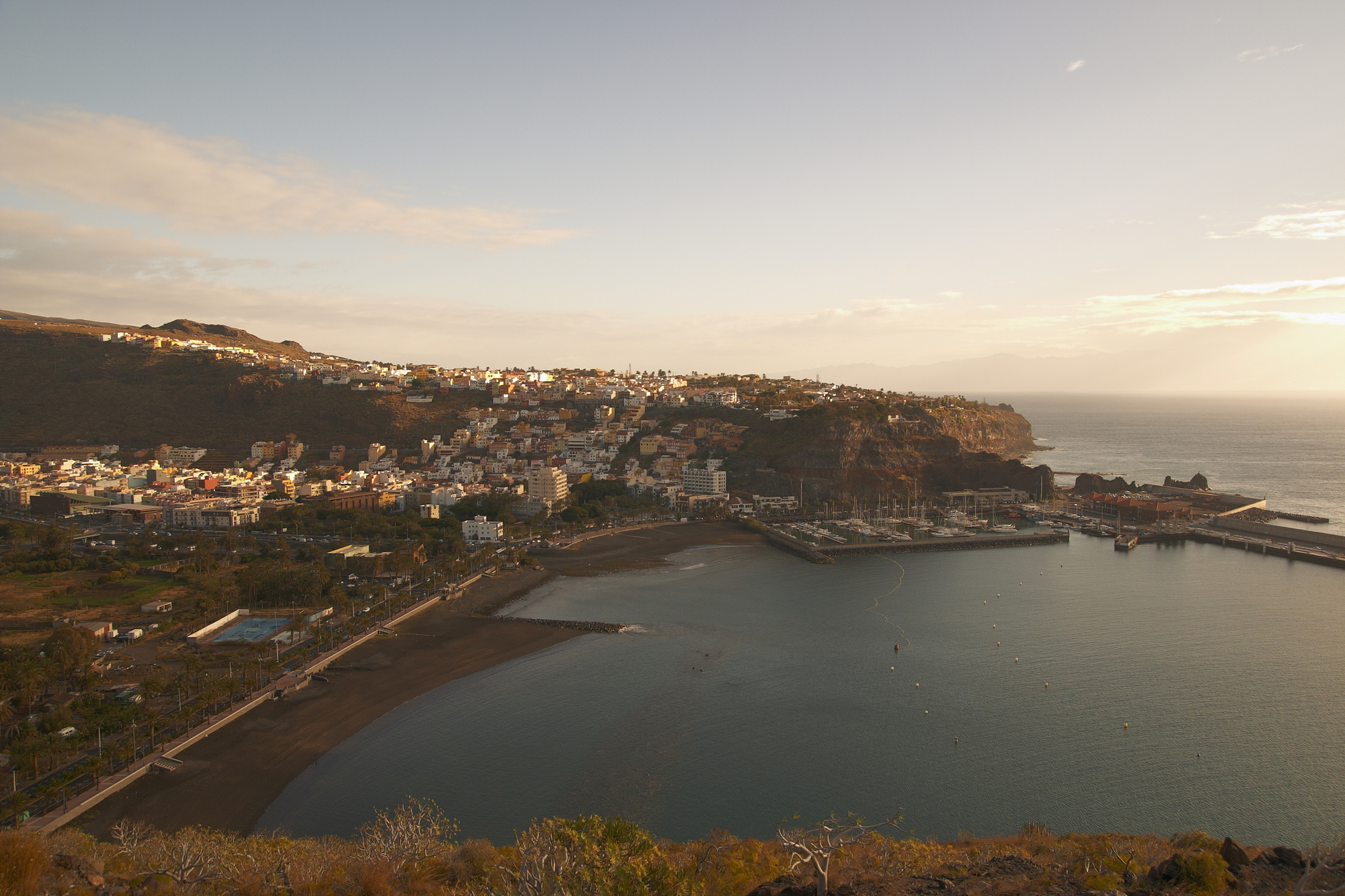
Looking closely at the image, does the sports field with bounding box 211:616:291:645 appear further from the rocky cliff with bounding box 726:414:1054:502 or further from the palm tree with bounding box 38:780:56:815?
the rocky cliff with bounding box 726:414:1054:502

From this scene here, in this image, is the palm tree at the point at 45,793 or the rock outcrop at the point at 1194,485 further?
the rock outcrop at the point at 1194,485

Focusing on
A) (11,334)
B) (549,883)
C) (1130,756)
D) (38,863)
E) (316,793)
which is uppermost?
(11,334)

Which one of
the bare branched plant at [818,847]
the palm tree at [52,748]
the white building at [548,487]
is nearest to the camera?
the bare branched plant at [818,847]

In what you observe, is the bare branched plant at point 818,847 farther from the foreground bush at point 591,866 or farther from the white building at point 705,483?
the white building at point 705,483

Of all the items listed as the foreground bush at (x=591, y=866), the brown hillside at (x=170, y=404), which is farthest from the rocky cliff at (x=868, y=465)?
the foreground bush at (x=591, y=866)

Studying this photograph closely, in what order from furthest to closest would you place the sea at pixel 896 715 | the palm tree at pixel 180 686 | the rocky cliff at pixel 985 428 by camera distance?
1. the rocky cliff at pixel 985 428
2. the palm tree at pixel 180 686
3. the sea at pixel 896 715

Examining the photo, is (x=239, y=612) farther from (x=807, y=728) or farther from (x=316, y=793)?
(x=807, y=728)

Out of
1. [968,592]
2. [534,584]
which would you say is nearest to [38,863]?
[534,584]
